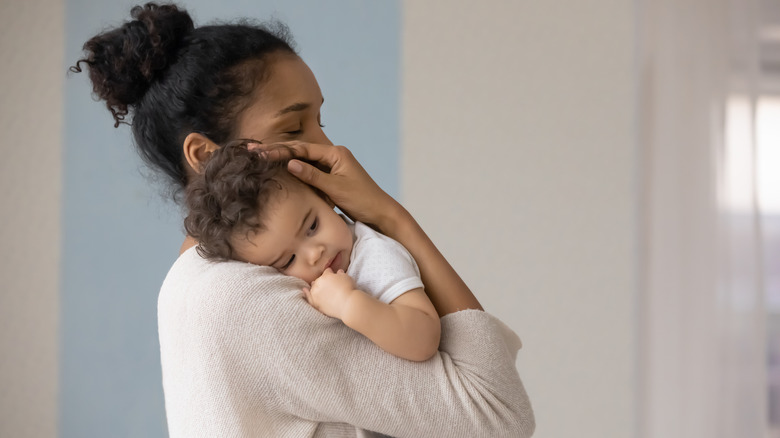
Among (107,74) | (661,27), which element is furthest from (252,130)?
(661,27)

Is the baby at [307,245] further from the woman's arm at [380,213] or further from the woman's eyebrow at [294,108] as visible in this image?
the woman's eyebrow at [294,108]

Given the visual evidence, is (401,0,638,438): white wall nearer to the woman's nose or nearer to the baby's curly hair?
the woman's nose

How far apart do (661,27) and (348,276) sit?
2395mm

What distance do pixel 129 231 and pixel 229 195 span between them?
2.21 m

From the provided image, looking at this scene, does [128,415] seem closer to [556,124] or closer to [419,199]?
[419,199]

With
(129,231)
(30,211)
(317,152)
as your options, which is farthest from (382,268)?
(30,211)

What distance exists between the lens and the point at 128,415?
9.47ft

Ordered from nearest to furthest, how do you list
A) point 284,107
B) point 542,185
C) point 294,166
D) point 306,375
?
point 306,375, point 294,166, point 284,107, point 542,185

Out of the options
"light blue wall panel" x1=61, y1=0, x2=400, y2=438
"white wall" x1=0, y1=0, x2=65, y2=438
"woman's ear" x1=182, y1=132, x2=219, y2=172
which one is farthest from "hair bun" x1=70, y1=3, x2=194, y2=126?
"white wall" x1=0, y1=0, x2=65, y2=438

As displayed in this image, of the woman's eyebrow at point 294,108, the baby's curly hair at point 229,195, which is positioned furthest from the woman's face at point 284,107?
the baby's curly hair at point 229,195

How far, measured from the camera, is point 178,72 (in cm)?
102

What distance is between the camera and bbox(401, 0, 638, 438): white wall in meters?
2.87

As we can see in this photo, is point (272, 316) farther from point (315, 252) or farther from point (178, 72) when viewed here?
point (178, 72)

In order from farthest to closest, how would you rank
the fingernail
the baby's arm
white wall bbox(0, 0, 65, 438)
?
white wall bbox(0, 0, 65, 438) → the fingernail → the baby's arm
